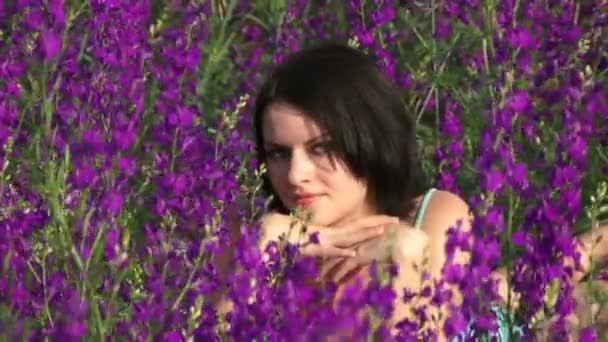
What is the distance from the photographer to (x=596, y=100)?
3613mm

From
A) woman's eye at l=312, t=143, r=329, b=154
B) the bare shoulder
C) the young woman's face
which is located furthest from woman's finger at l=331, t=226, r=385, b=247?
the bare shoulder

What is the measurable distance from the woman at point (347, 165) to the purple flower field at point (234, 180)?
0.31 feet

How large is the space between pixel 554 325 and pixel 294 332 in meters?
0.51

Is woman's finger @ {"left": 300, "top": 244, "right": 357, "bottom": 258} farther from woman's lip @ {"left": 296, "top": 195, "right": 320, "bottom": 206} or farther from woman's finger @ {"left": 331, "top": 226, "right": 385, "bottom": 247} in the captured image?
woman's lip @ {"left": 296, "top": 195, "right": 320, "bottom": 206}

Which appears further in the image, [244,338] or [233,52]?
[233,52]

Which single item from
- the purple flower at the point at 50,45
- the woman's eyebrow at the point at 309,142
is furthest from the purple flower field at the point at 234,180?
the woman's eyebrow at the point at 309,142

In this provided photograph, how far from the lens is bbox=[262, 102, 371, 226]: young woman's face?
9.90 ft

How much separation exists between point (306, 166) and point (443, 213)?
0.46 meters

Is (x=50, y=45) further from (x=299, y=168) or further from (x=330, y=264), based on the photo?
(x=330, y=264)

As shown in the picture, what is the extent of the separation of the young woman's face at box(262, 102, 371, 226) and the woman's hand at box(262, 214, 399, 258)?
63mm

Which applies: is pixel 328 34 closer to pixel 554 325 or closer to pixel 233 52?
pixel 233 52

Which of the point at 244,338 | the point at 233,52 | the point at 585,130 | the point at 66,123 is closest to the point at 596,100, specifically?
the point at 585,130

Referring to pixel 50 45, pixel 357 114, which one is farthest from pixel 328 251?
pixel 50 45

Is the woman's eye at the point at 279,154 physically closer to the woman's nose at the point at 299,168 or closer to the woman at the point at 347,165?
the woman at the point at 347,165
